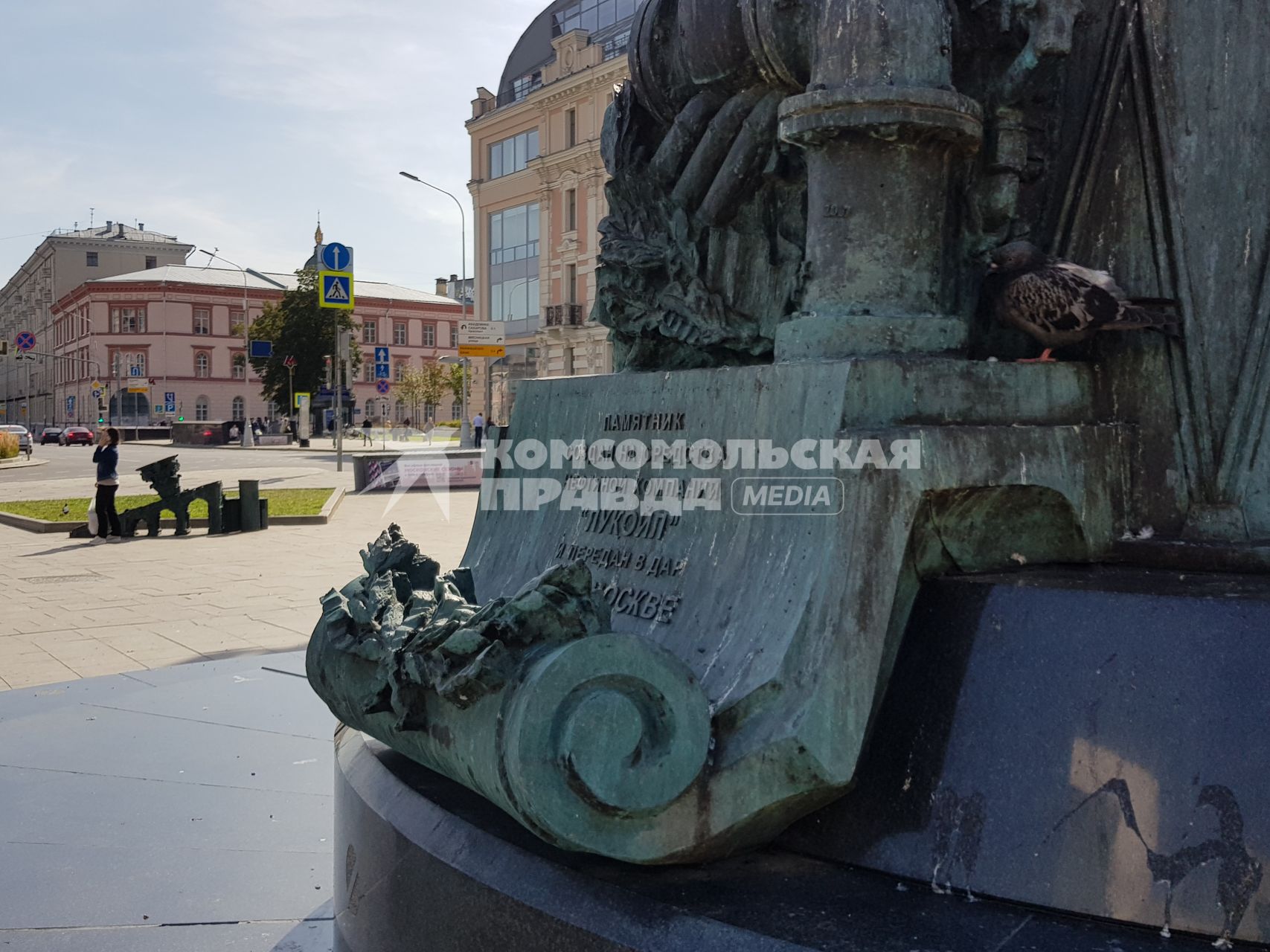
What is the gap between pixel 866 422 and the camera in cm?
258

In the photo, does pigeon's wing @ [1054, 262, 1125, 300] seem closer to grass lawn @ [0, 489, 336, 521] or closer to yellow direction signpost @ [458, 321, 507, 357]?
grass lawn @ [0, 489, 336, 521]

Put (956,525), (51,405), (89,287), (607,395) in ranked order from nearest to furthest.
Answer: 1. (956,525)
2. (607,395)
3. (89,287)
4. (51,405)

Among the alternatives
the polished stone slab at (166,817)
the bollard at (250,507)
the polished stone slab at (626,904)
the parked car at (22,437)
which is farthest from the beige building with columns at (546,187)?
the polished stone slab at (626,904)

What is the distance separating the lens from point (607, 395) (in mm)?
3639

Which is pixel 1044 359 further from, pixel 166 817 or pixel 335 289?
pixel 335 289

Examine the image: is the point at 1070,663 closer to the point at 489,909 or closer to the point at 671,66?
the point at 489,909

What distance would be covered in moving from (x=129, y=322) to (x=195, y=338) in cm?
413

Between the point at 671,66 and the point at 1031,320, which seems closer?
the point at 1031,320

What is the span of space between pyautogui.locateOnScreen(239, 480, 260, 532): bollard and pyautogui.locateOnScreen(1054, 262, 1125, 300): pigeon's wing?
45.2ft

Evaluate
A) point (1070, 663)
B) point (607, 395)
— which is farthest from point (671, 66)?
point (1070, 663)

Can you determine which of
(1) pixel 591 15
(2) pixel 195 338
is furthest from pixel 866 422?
(2) pixel 195 338

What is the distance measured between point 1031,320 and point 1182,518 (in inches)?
24.2

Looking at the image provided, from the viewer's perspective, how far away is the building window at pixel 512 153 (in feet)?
137

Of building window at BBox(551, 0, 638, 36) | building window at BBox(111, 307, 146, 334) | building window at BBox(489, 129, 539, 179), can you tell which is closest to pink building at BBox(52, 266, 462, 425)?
building window at BBox(111, 307, 146, 334)
